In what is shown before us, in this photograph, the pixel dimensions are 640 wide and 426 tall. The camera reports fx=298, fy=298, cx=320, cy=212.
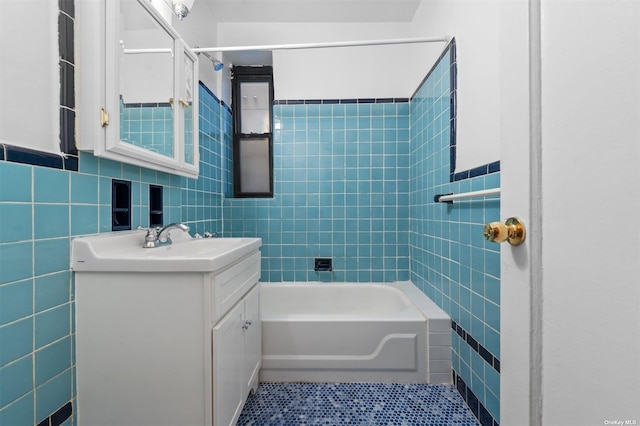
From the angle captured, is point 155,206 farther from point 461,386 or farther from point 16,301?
point 461,386

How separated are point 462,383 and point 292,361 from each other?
0.91 metres

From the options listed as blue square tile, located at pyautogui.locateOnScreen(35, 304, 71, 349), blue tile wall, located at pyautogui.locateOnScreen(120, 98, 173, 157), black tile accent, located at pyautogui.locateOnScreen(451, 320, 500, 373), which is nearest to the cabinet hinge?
blue tile wall, located at pyautogui.locateOnScreen(120, 98, 173, 157)

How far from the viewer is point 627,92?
12.5 inches

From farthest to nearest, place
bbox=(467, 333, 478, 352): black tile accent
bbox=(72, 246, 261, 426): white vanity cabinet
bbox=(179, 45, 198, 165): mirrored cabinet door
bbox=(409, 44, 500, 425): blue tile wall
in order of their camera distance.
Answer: bbox=(179, 45, 198, 165): mirrored cabinet door
bbox=(467, 333, 478, 352): black tile accent
bbox=(409, 44, 500, 425): blue tile wall
bbox=(72, 246, 261, 426): white vanity cabinet

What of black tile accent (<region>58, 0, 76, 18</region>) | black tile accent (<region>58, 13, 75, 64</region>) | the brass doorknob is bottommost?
the brass doorknob

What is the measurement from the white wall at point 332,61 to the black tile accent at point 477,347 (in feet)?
5.99

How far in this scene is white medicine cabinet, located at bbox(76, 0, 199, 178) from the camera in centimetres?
100

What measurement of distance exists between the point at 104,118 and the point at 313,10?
1933 mm

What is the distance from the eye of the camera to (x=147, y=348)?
3.18ft

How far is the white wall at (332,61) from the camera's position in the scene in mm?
2457

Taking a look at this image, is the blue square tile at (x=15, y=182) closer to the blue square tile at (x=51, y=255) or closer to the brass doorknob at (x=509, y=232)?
the blue square tile at (x=51, y=255)

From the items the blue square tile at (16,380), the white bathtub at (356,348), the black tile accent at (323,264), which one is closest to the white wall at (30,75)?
the blue square tile at (16,380)

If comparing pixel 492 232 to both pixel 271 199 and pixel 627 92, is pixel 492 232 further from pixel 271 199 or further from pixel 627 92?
pixel 271 199

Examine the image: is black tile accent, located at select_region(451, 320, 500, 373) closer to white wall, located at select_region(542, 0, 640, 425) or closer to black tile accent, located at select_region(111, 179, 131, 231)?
white wall, located at select_region(542, 0, 640, 425)
